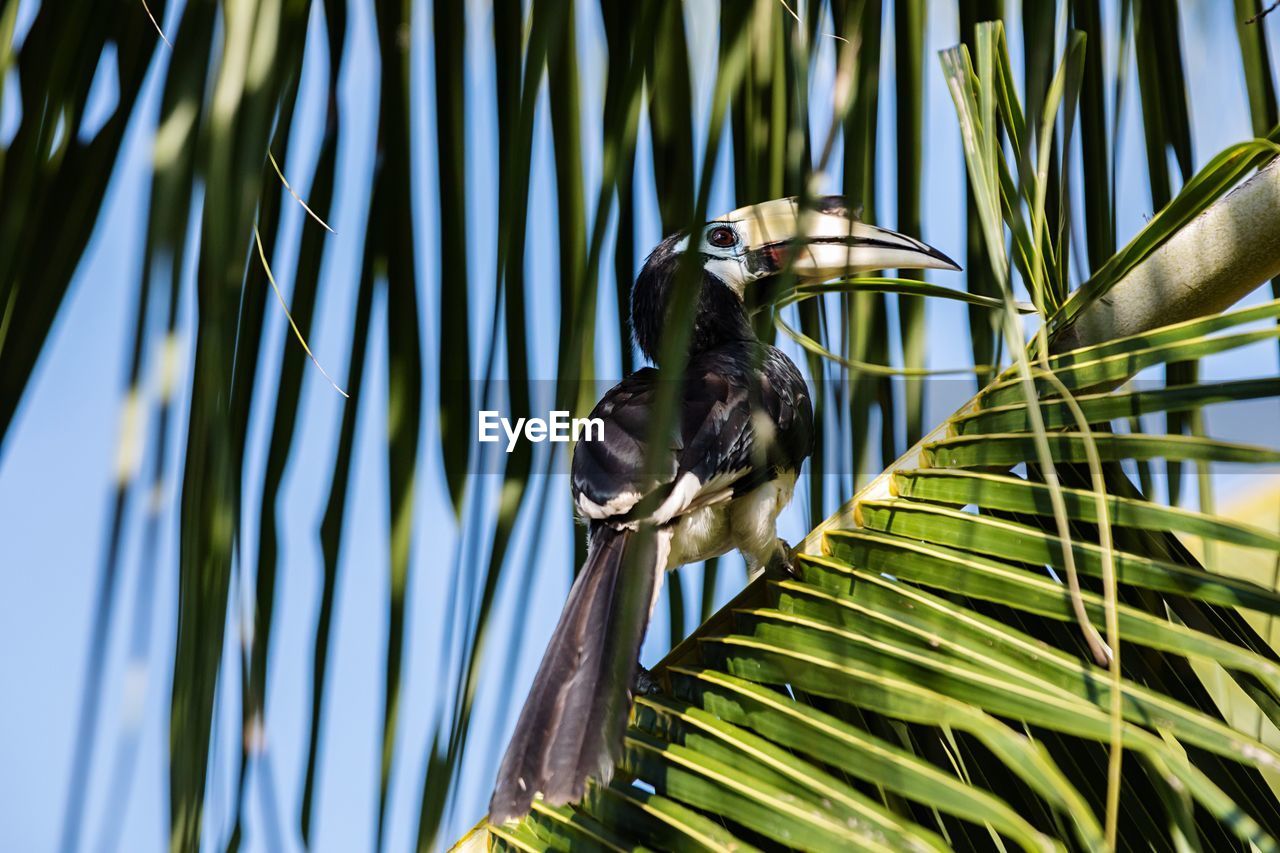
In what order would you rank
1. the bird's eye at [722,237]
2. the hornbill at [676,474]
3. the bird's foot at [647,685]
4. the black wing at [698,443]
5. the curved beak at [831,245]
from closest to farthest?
1. the hornbill at [676,474]
2. the bird's foot at [647,685]
3. the black wing at [698,443]
4. the curved beak at [831,245]
5. the bird's eye at [722,237]

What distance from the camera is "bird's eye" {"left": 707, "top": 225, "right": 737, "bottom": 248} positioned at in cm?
281

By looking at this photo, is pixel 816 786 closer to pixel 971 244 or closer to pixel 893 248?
pixel 971 244

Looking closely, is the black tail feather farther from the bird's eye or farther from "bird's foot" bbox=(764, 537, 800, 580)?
the bird's eye

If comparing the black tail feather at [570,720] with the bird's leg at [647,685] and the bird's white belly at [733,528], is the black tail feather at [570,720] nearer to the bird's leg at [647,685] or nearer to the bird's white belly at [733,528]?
the bird's leg at [647,685]

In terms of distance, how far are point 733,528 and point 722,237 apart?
948 millimetres

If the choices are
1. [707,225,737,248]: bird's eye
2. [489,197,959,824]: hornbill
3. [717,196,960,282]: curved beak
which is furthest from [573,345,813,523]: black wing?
[707,225,737,248]: bird's eye

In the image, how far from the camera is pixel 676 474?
5.98 feet

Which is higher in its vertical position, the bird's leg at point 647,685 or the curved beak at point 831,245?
the curved beak at point 831,245

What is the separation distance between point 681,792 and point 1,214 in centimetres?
65

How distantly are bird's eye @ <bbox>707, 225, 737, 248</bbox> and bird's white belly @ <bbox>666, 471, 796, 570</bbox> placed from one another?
808 mm

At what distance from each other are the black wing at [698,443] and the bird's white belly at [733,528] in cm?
7

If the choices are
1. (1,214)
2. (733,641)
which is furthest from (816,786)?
(1,214)

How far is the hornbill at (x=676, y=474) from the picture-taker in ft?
3.18

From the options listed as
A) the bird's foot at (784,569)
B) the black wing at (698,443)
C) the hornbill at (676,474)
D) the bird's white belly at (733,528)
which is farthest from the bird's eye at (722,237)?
the bird's foot at (784,569)
